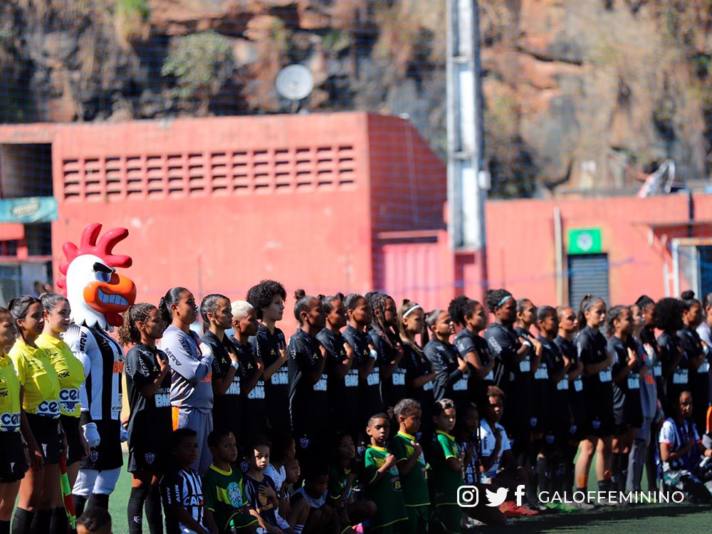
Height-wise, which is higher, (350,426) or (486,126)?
(486,126)

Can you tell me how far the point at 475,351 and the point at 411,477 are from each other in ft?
5.15

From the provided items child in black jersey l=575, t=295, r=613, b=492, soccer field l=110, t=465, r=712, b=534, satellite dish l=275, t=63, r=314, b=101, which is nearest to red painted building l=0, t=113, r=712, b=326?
satellite dish l=275, t=63, r=314, b=101

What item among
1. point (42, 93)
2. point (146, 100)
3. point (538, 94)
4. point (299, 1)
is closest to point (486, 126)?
point (538, 94)

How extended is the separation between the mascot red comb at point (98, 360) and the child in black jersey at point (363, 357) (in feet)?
5.12

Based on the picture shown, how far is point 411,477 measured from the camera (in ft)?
32.3

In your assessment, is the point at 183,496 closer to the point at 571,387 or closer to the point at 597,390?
the point at 571,387

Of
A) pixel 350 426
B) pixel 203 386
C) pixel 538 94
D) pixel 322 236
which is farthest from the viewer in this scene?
pixel 538 94

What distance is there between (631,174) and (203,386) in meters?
27.0

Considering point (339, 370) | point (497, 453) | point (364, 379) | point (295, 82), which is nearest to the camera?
point (339, 370)

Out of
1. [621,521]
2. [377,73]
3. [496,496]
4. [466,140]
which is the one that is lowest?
[621,521]

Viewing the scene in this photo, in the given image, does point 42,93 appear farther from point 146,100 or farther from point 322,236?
point 322,236

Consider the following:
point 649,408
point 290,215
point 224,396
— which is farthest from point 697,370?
point 290,215

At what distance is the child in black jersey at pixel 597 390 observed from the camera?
39.8ft

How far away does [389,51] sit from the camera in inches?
1412
